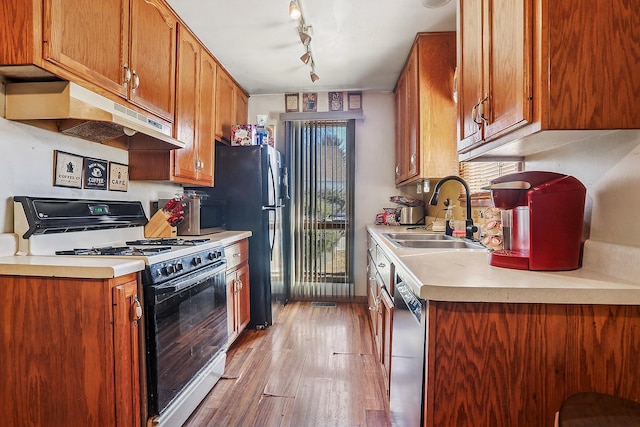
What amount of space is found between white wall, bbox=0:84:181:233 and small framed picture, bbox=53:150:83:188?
0.07 feet

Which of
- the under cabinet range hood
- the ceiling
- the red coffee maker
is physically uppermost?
the ceiling

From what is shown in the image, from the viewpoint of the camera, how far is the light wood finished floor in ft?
5.66

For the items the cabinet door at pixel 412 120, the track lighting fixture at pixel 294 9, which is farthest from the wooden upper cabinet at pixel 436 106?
the track lighting fixture at pixel 294 9

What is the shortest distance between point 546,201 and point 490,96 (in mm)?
429

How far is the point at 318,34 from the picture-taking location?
7.98 feet

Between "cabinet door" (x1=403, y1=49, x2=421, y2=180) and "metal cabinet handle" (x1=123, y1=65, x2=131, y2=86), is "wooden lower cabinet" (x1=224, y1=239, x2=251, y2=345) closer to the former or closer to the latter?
"metal cabinet handle" (x1=123, y1=65, x2=131, y2=86)

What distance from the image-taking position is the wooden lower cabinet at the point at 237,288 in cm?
243

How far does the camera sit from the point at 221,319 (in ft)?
7.02

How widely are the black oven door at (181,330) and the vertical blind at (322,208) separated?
171 cm

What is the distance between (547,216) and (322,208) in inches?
111

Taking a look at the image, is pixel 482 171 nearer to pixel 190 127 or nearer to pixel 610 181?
pixel 610 181

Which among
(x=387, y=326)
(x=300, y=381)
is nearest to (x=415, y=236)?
(x=387, y=326)

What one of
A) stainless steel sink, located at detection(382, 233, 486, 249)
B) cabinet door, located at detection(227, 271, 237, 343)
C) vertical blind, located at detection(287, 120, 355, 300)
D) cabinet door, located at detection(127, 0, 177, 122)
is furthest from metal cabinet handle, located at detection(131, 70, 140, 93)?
vertical blind, located at detection(287, 120, 355, 300)

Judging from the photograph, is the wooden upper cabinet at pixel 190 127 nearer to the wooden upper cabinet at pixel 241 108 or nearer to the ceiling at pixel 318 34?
the ceiling at pixel 318 34
